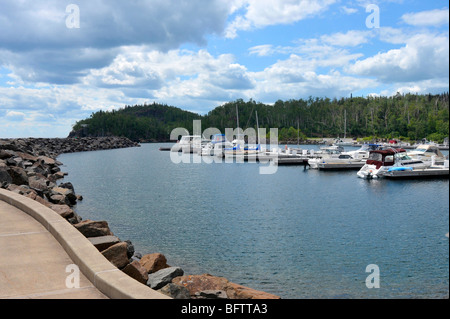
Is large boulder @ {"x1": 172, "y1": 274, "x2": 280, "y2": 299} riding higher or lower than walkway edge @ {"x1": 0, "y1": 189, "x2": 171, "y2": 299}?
lower

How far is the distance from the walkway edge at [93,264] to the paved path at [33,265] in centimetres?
14

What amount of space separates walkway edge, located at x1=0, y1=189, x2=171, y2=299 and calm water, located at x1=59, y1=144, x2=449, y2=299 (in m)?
4.67

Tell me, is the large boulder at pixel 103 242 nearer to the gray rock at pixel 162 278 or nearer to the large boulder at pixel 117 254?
the large boulder at pixel 117 254

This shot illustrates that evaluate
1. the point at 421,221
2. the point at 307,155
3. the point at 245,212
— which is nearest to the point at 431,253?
the point at 421,221

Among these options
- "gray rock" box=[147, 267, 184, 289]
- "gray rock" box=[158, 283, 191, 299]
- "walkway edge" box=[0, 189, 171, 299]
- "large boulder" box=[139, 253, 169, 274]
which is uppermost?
"walkway edge" box=[0, 189, 171, 299]

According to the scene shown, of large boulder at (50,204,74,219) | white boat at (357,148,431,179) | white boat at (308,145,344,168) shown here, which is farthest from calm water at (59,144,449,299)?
white boat at (308,145,344,168)

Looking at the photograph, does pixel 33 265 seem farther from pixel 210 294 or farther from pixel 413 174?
pixel 413 174

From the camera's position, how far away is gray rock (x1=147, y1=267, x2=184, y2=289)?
984cm

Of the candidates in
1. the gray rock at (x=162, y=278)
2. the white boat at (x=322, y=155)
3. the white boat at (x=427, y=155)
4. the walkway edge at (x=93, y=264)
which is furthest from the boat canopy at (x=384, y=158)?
the walkway edge at (x=93, y=264)

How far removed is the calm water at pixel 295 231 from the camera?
13555mm

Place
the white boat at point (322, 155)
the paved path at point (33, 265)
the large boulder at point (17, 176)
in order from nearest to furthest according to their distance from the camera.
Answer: the paved path at point (33, 265), the large boulder at point (17, 176), the white boat at point (322, 155)

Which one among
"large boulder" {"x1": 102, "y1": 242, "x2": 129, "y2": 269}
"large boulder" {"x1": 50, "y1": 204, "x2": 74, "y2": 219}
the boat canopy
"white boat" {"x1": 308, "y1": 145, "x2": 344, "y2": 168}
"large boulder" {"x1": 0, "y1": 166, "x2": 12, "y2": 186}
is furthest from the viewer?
"white boat" {"x1": 308, "y1": 145, "x2": 344, "y2": 168}

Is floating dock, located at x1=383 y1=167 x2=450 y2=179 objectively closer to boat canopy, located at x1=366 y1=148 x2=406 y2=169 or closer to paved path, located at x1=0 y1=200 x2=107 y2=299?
boat canopy, located at x1=366 y1=148 x2=406 y2=169

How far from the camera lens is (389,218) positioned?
23.3 metres
